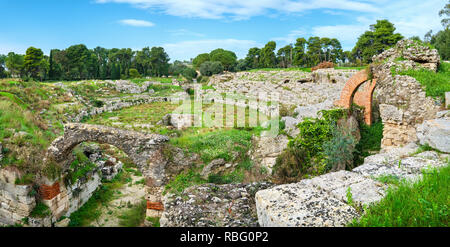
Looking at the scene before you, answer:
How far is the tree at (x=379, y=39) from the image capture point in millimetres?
34281

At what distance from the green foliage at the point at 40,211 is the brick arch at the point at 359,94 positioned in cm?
1222

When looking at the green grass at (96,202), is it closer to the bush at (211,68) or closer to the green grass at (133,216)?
the green grass at (133,216)

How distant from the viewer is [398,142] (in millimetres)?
8984

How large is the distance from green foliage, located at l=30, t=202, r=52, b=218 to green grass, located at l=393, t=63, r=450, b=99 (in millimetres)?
12746

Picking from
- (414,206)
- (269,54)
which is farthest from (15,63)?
(414,206)

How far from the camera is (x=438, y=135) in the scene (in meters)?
4.64

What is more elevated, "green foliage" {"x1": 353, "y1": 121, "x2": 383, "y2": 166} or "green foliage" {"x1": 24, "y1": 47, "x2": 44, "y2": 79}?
"green foliage" {"x1": 24, "y1": 47, "x2": 44, "y2": 79}

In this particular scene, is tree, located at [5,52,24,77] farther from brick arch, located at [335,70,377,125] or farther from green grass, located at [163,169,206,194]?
brick arch, located at [335,70,377,125]

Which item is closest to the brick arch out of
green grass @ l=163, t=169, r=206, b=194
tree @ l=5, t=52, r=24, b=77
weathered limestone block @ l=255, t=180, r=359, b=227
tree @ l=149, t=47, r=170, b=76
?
green grass @ l=163, t=169, r=206, b=194

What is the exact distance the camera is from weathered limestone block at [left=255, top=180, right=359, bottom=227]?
8.78ft

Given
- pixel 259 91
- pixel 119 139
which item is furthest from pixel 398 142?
pixel 259 91

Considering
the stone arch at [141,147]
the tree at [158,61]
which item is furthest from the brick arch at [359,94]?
the tree at [158,61]
